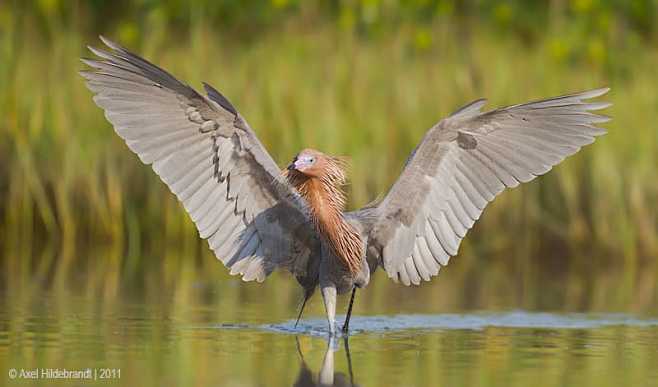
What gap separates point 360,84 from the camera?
14.3 m

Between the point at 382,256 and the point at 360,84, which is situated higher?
the point at 360,84

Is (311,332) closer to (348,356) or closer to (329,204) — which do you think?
(329,204)

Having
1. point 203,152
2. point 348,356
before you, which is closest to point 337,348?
point 348,356

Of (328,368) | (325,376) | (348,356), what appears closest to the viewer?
(325,376)

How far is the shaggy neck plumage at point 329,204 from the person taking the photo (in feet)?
26.6

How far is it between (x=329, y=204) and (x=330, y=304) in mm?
612

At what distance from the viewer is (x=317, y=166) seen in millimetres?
7996

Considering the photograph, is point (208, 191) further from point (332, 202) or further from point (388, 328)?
point (388, 328)

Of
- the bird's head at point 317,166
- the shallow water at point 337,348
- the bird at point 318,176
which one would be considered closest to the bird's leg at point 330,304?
the bird at point 318,176

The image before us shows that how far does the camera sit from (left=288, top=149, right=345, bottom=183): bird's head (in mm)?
7887

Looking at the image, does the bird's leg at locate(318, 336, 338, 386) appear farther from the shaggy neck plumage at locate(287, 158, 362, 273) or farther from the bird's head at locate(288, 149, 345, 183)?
the bird's head at locate(288, 149, 345, 183)

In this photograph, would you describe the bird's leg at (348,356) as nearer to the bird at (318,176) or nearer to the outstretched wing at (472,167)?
the bird at (318,176)

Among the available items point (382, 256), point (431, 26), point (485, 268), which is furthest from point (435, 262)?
point (431, 26)

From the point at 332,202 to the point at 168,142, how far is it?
100 cm
